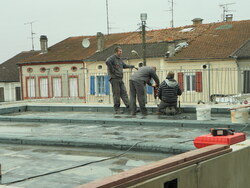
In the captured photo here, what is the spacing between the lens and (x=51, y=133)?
33.1 feet

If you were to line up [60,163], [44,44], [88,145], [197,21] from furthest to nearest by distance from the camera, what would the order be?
1. [44,44]
2. [197,21]
3. [88,145]
4. [60,163]

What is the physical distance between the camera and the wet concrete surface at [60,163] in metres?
5.77

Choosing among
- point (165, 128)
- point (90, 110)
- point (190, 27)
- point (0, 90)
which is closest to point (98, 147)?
point (165, 128)

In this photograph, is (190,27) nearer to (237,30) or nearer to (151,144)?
(237,30)

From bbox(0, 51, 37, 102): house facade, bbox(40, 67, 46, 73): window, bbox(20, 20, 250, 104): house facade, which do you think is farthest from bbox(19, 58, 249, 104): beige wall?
bbox(0, 51, 37, 102): house facade

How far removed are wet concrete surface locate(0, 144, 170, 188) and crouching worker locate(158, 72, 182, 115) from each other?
14.2 ft

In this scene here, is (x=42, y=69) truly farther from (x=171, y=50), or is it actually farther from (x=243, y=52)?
(x=243, y=52)

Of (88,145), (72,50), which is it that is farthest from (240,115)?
(72,50)

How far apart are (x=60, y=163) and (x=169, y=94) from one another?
5633 mm

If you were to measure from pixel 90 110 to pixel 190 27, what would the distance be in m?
31.2

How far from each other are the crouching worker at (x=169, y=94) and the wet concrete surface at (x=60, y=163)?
4.32m

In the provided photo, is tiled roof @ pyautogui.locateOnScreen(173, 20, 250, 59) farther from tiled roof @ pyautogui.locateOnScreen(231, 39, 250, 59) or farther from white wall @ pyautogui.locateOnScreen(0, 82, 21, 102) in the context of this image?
white wall @ pyautogui.locateOnScreen(0, 82, 21, 102)

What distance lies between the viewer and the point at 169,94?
39.3 feet

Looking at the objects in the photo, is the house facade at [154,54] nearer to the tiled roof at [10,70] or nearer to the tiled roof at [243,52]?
the tiled roof at [243,52]
